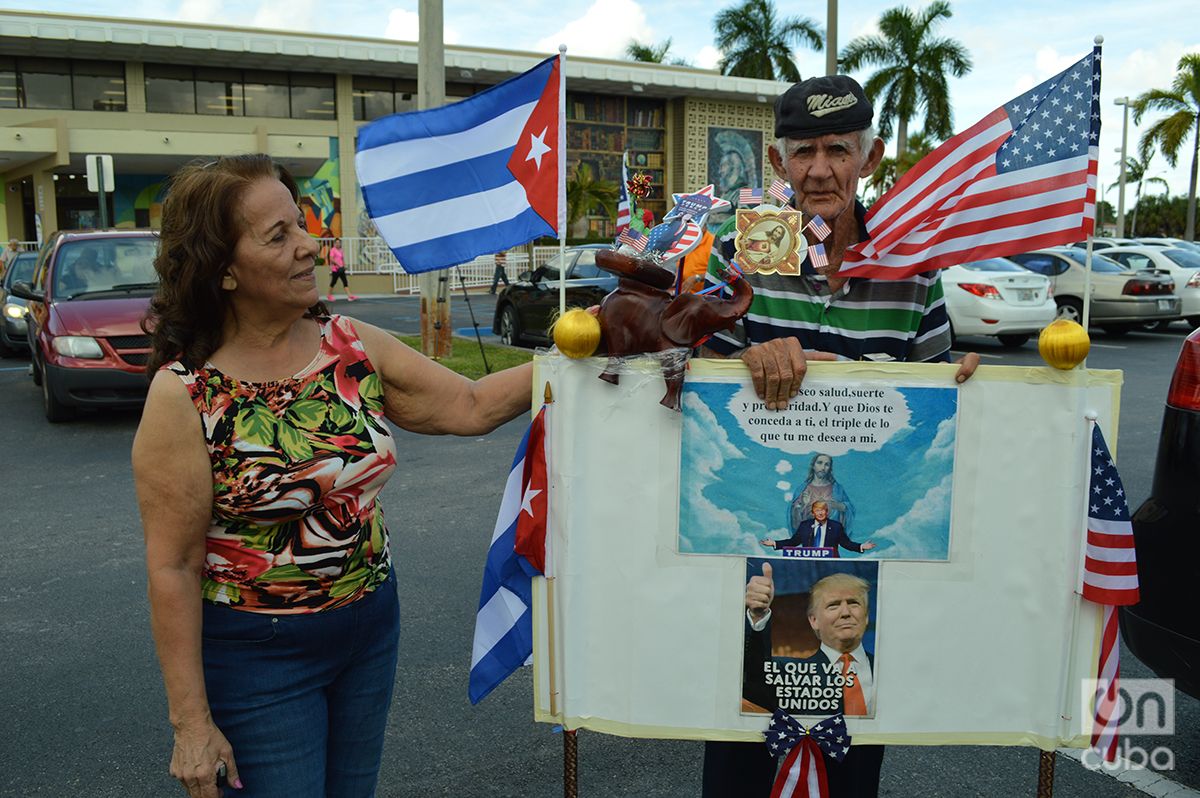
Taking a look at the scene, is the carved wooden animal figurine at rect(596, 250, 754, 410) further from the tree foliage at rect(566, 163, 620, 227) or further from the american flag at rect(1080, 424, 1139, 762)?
the tree foliage at rect(566, 163, 620, 227)

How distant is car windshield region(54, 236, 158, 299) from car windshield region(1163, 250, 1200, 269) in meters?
18.4

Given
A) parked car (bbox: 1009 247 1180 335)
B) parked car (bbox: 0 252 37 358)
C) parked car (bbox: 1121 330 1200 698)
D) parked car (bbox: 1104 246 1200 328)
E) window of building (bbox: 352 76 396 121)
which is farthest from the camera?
window of building (bbox: 352 76 396 121)

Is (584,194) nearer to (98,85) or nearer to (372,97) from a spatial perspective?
(372,97)

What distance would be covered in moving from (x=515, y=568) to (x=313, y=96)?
38349mm

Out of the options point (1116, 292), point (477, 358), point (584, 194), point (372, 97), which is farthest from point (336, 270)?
point (1116, 292)

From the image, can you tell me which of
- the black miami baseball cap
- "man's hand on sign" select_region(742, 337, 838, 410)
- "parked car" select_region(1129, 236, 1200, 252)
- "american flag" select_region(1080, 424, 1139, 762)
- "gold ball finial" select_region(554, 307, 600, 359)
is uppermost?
"parked car" select_region(1129, 236, 1200, 252)

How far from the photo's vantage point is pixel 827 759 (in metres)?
2.36

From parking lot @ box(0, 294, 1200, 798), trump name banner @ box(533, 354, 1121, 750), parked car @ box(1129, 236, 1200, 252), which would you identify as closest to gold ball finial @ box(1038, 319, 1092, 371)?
trump name banner @ box(533, 354, 1121, 750)

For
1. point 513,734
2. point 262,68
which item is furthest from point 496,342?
point 262,68

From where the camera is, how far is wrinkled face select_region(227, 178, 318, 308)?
2.12 m

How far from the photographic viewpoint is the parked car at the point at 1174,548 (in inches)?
119

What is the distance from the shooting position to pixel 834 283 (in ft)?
7.89

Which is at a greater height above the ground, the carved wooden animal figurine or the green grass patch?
the carved wooden animal figurine

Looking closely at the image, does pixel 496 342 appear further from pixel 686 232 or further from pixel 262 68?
pixel 262 68
